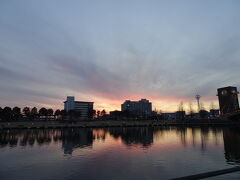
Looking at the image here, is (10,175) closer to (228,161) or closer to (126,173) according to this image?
(126,173)

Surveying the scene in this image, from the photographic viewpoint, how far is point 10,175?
23.3 meters

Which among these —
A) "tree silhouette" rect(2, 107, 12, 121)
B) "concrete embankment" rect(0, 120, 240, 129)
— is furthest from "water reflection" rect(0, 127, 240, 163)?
"tree silhouette" rect(2, 107, 12, 121)

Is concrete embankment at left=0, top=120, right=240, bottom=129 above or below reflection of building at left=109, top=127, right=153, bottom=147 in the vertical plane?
above

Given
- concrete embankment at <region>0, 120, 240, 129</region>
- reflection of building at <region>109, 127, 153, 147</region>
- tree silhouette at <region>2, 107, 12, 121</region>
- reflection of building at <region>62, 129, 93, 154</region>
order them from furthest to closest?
tree silhouette at <region>2, 107, 12, 121</region> → concrete embankment at <region>0, 120, 240, 129</region> → reflection of building at <region>109, 127, 153, 147</region> → reflection of building at <region>62, 129, 93, 154</region>

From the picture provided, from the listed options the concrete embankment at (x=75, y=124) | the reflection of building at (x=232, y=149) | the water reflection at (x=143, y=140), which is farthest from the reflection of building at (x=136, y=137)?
the concrete embankment at (x=75, y=124)

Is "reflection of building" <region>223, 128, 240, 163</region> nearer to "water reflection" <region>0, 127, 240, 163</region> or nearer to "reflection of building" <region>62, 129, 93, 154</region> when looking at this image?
"water reflection" <region>0, 127, 240, 163</region>

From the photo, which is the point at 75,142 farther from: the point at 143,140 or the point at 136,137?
the point at 136,137

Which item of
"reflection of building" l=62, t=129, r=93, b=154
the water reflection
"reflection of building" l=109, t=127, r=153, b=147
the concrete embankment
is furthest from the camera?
the concrete embankment

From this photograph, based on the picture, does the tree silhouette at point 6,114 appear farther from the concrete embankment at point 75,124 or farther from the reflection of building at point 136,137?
the reflection of building at point 136,137

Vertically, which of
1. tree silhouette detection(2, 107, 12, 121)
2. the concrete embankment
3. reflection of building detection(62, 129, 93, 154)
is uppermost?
tree silhouette detection(2, 107, 12, 121)

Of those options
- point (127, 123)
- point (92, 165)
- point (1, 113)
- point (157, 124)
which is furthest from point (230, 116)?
point (1, 113)

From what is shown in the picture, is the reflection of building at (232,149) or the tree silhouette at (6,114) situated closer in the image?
the reflection of building at (232,149)

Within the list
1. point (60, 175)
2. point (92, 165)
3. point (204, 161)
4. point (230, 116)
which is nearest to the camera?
point (60, 175)

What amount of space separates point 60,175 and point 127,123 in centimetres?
15749
